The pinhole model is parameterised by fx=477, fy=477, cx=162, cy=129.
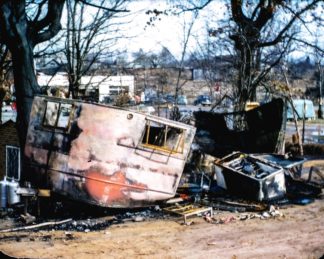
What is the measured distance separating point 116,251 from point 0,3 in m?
6.98

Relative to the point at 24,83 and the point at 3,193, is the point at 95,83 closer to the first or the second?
the point at 3,193

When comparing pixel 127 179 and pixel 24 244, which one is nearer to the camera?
pixel 24 244

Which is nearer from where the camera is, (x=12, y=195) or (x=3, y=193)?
(x=12, y=195)

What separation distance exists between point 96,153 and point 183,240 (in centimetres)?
319

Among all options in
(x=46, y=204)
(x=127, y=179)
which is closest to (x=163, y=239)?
(x=127, y=179)

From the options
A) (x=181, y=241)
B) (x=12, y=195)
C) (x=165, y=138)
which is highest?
(x=165, y=138)

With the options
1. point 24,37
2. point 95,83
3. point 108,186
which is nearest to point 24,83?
point 24,37

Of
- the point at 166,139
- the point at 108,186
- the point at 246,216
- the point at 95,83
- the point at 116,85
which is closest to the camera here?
the point at 108,186

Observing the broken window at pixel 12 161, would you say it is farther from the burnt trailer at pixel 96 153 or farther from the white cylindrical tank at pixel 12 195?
the burnt trailer at pixel 96 153

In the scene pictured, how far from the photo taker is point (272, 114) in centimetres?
1859

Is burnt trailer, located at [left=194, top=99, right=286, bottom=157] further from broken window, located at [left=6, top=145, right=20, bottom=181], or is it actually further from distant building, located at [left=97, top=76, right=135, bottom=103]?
broken window, located at [left=6, top=145, right=20, bottom=181]

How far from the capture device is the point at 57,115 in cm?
1242

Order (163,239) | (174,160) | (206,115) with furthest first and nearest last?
(206,115) → (174,160) → (163,239)

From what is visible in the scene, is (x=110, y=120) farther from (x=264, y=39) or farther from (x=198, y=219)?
(x=264, y=39)
